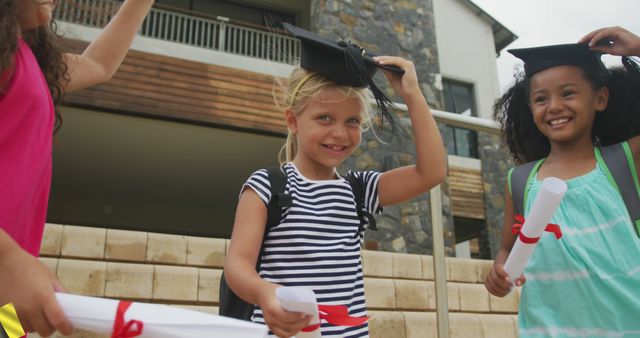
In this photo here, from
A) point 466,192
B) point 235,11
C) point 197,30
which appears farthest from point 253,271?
point 466,192

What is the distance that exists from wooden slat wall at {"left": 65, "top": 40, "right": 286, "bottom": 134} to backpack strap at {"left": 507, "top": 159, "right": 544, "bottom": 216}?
18.1ft

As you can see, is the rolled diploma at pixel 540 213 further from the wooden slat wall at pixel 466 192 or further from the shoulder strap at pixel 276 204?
the wooden slat wall at pixel 466 192

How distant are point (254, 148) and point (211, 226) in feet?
10.00

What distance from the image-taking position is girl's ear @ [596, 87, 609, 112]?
163 cm

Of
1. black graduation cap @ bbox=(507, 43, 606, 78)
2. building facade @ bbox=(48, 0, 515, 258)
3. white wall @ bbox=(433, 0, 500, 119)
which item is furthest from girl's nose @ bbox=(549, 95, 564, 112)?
white wall @ bbox=(433, 0, 500, 119)

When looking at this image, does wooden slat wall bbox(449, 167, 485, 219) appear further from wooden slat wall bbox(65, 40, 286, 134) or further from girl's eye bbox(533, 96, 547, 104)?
girl's eye bbox(533, 96, 547, 104)

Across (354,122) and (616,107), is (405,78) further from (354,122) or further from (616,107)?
(616,107)

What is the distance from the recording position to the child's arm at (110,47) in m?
1.35

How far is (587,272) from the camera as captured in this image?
1.41 metres

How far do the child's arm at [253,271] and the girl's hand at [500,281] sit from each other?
60 centimetres

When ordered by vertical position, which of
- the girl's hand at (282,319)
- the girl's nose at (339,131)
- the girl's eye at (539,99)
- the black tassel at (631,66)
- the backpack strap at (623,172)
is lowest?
the girl's hand at (282,319)

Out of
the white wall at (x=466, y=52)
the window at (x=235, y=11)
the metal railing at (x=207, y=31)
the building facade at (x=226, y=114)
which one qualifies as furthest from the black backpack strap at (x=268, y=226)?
the white wall at (x=466, y=52)

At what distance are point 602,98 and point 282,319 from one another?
1.25m

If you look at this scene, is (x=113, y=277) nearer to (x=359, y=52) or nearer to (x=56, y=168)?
(x=359, y=52)
